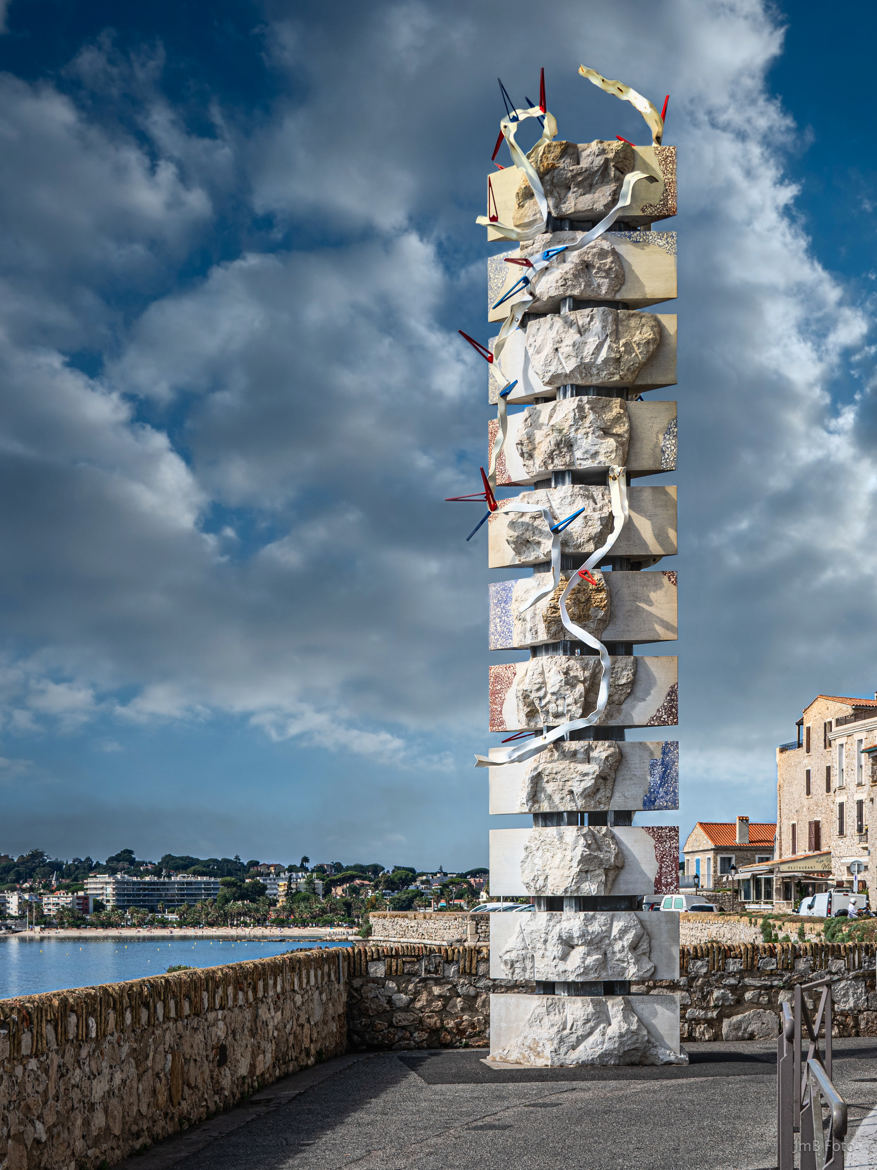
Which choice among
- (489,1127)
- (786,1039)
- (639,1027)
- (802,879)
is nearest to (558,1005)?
(639,1027)

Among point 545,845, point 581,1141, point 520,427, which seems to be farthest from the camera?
point 520,427

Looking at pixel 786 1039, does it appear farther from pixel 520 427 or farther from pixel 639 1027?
pixel 520 427

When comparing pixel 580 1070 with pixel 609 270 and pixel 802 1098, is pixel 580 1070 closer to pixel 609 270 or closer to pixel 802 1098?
pixel 802 1098

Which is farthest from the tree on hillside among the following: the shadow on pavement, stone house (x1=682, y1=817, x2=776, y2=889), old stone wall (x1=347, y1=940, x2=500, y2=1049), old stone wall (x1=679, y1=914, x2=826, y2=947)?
the shadow on pavement

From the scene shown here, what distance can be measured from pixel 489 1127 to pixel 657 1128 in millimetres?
1085

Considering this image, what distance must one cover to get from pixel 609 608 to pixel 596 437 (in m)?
1.62

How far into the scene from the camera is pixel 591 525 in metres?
12.2

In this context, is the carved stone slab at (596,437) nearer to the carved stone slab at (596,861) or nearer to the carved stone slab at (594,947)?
the carved stone slab at (596,861)

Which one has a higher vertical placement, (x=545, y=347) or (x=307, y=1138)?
Result: (x=545, y=347)

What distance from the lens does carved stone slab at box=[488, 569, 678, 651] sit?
39.5 ft

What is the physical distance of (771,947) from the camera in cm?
1343

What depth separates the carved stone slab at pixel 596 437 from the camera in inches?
484

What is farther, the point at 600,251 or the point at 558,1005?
the point at 600,251

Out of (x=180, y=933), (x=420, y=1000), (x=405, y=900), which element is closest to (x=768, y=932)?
(x=420, y=1000)
